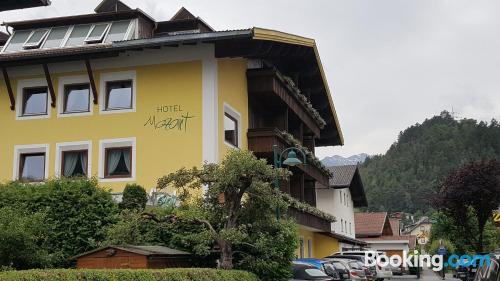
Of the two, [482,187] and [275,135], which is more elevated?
[275,135]

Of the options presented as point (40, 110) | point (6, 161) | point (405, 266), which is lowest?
point (405, 266)

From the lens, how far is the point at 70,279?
977cm

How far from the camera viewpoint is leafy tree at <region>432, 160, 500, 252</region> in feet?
92.7

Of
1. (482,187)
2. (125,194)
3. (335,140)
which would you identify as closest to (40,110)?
(125,194)

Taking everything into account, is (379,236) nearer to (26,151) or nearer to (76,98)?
(76,98)

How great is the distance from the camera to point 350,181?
5188 cm

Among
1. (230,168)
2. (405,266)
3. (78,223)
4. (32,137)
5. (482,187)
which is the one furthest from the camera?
(405,266)

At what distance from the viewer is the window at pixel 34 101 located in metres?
25.0

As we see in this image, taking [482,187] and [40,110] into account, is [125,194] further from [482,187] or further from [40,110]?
[482,187]

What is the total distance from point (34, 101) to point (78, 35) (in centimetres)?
302

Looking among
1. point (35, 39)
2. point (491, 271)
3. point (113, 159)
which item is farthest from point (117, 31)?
point (491, 271)

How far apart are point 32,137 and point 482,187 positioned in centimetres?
1851

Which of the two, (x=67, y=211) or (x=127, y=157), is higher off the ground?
(x=127, y=157)

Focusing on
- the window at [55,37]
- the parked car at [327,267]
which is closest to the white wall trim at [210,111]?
the parked car at [327,267]
